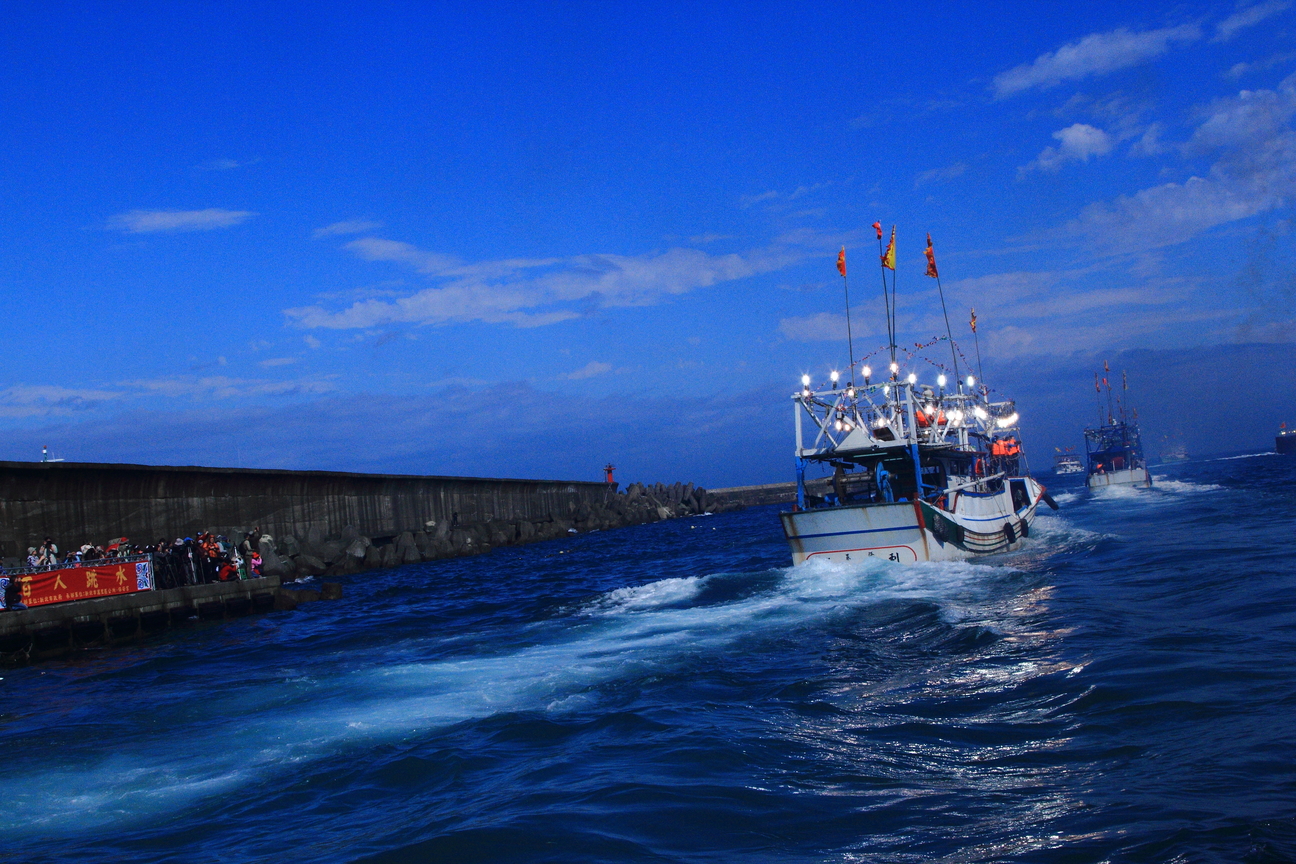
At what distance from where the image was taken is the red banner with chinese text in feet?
69.1

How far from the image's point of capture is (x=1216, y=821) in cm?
558

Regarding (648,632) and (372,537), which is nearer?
(648,632)

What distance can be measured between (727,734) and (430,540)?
40109 millimetres

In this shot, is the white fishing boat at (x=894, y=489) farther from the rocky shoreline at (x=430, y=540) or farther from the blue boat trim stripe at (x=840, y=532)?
the rocky shoreline at (x=430, y=540)

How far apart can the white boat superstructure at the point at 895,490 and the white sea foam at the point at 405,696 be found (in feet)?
2.35

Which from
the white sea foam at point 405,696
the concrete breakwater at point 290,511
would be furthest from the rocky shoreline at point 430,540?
the white sea foam at point 405,696

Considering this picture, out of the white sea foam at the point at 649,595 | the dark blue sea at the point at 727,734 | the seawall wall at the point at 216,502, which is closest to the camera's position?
the dark blue sea at the point at 727,734

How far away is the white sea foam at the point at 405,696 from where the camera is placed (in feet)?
29.1

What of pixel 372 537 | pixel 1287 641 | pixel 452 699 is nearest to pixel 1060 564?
pixel 1287 641

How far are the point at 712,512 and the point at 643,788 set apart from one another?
8693 centimetres

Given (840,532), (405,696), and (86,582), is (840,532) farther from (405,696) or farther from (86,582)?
(86,582)

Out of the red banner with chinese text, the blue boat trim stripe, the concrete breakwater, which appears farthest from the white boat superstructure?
the concrete breakwater

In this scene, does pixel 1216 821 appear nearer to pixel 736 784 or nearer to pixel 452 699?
pixel 736 784

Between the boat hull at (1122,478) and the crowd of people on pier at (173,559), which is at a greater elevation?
the crowd of people on pier at (173,559)
